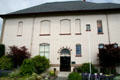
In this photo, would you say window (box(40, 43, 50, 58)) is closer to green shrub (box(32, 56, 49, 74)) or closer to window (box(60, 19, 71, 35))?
green shrub (box(32, 56, 49, 74))

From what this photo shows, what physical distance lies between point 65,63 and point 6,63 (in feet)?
24.7

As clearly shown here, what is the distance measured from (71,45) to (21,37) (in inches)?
292

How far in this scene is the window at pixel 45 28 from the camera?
15738mm

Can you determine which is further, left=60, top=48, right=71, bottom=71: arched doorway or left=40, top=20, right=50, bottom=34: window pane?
left=40, top=20, right=50, bottom=34: window pane

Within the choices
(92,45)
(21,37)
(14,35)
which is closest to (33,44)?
(21,37)

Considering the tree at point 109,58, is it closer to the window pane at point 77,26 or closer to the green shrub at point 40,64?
the window pane at point 77,26

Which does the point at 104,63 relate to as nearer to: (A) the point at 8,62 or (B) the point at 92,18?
(B) the point at 92,18

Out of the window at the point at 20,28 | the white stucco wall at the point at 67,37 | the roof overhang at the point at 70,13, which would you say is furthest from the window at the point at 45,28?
the window at the point at 20,28

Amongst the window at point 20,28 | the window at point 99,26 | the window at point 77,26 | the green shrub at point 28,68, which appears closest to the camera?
the green shrub at point 28,68

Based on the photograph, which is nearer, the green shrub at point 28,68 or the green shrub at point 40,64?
the green shrub at point 28,68

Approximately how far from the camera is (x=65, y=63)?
47.8 feet

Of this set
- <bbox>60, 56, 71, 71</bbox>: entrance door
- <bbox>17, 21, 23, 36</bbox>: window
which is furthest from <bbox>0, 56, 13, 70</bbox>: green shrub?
<bbox>60, 56, 71, 71</bbox>: entrance door

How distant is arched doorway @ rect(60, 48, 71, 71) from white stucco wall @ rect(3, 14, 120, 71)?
0.51 m

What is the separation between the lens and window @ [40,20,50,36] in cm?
1574
